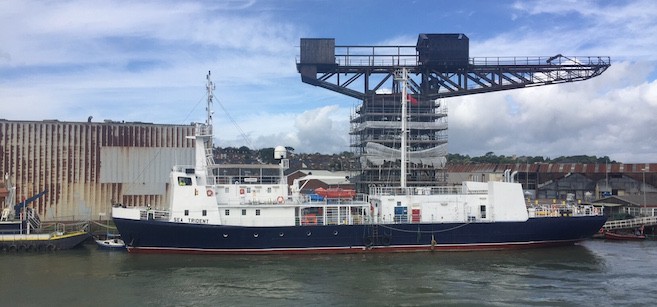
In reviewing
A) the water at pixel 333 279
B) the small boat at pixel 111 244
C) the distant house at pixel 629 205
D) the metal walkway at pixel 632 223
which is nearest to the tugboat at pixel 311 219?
the water at pixel 333 279

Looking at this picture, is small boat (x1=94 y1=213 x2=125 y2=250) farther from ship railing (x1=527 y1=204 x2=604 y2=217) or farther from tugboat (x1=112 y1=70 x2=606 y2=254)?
ship railing (x1=527 y1=204 x2=604 y2=217)

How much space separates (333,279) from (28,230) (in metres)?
17.2

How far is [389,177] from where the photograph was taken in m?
36.5

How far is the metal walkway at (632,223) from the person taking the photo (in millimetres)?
31625

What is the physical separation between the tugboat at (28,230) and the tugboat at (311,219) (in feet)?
12.3

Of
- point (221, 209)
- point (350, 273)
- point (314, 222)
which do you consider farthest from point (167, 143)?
point (350, 273)

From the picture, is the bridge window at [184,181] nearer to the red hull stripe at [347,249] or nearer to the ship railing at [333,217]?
the red hull stripe at [347,249]

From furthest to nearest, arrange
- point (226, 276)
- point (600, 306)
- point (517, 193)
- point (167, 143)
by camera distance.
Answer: point (167, 143) → point (517, 193) → point (226, 276) → point (600, 306)

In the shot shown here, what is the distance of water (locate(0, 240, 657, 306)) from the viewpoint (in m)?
17.0

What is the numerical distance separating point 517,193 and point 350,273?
11.2 metres

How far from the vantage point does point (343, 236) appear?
24875 mm

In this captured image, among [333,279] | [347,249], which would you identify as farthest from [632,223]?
[333,279]

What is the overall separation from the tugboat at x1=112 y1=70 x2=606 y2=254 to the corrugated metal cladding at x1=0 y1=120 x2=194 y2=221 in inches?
252

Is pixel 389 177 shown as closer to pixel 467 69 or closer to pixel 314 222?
pixel 467 69
